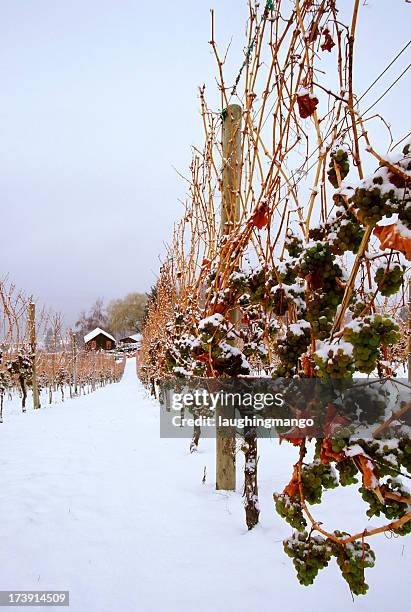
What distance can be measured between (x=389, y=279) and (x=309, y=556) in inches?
35.3

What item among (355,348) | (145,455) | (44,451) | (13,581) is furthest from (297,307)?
(44,451)

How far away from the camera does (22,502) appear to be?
3520mm

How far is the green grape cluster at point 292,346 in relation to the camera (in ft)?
4.82

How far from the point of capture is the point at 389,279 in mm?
1115

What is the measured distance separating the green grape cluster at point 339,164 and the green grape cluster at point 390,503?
97 centimetres

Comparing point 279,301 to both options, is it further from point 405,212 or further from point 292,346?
point 405,212

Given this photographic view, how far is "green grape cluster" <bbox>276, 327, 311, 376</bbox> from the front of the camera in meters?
1.47

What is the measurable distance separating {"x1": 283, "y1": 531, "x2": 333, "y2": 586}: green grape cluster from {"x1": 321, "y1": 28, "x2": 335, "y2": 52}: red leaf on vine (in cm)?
179

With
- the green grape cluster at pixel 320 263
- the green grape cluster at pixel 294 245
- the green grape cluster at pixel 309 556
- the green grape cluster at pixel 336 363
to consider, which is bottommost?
the green grape cluster at pixel 309 556

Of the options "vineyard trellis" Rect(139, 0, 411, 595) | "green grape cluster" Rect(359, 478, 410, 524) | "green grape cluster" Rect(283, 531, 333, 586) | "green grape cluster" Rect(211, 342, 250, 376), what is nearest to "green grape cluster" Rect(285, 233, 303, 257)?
"vineyard trellis" Rect(139, 0, 411, 595)

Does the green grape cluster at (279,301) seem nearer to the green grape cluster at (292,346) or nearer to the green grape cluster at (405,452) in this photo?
the green grape cluster at (292,346)

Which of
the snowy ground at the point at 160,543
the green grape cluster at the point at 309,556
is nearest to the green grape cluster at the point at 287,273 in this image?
the green grape cluster at the point at 309,556

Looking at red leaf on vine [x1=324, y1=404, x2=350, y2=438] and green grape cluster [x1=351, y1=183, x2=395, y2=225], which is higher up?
green grape cluster [x1=351, y1=183, x2=395, y2=225]

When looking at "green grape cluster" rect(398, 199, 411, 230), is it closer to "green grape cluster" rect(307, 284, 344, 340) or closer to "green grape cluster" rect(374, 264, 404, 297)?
"green grape cluster" rect(374, 264, 404, 297)
